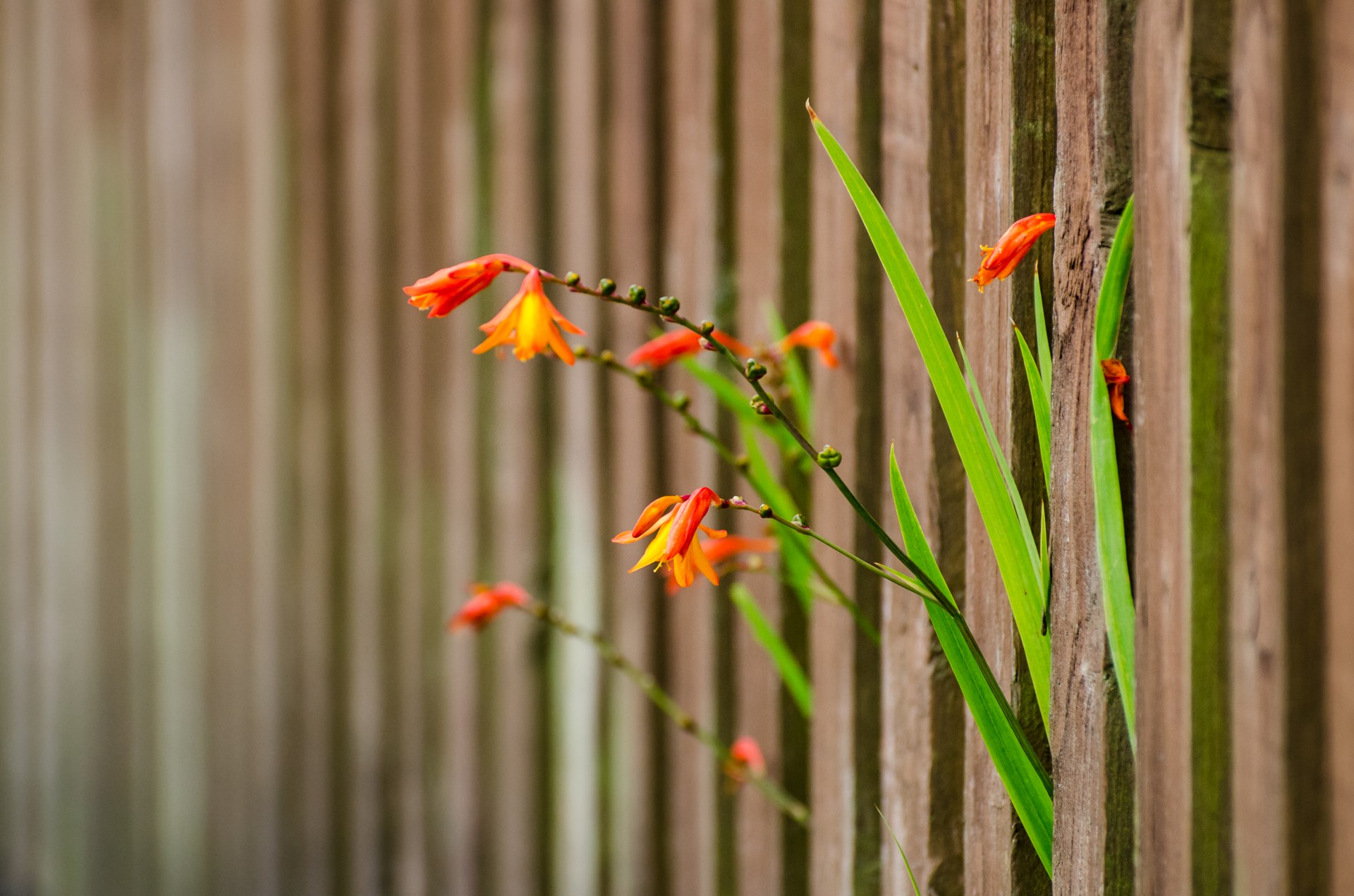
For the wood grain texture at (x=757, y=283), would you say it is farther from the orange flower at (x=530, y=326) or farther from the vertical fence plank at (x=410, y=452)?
the vertical fence plank at (x=410, y=452)

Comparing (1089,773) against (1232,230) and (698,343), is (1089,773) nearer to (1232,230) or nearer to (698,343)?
(1232,230)

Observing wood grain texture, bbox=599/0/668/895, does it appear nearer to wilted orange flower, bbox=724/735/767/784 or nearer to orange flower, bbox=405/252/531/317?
wilted orange flower, bbox=724/735/767/784

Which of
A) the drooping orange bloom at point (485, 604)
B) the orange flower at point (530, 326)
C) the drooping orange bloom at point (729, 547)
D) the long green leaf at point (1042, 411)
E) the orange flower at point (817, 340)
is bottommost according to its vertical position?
the drooping orange bloom at point (485, 604)

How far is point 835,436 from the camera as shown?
0.90 metres

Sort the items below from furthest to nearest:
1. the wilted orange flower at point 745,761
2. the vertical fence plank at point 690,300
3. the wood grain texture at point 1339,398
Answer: the vertical fence plank at point 690,300, the wilted orange flower at point 745,761, the wood grain texture at point 1339,398

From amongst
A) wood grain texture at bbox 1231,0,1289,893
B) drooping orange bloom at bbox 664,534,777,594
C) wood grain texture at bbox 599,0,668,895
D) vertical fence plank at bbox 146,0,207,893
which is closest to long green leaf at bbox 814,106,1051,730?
wood grain texture at bbox 1231,0,1289,893

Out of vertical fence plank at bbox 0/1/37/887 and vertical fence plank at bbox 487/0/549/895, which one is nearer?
vertical fence plank at bbox 487/0/549/895

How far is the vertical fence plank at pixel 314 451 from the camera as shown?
66.9 inches

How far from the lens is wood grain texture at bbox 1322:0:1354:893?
1.44 feet

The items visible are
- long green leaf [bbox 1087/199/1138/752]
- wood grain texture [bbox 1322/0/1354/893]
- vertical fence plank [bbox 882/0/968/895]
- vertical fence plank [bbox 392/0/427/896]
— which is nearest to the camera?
wood grain texture [bbox 1322/0/1354/893]

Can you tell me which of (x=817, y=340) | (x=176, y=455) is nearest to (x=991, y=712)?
(x=817, y=340)

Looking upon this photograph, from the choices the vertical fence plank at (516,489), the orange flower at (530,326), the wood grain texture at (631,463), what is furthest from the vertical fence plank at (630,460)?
the orange flower at (530,326)

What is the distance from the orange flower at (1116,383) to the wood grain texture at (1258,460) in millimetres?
65

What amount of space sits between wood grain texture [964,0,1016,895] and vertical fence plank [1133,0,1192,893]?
118mm
